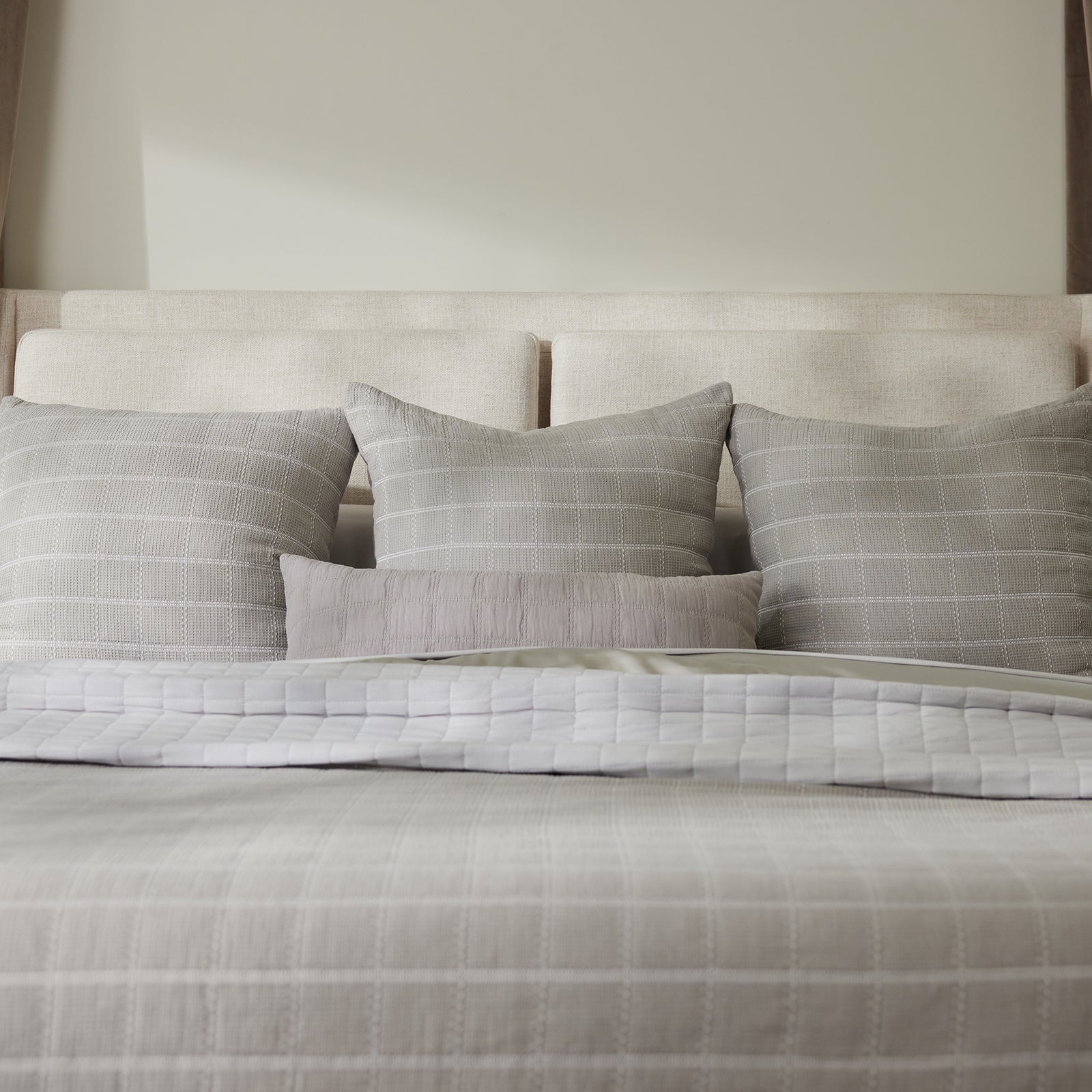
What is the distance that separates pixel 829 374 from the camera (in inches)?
84.7

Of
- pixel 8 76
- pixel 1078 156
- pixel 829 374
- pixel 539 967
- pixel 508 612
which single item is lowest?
pixel 539 967

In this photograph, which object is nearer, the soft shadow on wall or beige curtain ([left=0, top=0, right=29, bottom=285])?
beige curtain ([left=0, top=0, right=29, bottom=285])

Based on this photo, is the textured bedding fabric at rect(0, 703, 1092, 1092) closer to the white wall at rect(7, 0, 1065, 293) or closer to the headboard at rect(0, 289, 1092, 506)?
the headboard at rect(0, 289, 1092, 506)

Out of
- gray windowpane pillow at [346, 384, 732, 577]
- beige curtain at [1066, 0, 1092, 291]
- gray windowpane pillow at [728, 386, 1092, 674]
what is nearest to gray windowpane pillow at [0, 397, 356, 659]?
gray windowpane pillow at [346, 384, 732, 577]

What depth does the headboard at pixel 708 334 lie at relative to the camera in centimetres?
214

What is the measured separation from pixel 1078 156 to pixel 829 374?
872 mm

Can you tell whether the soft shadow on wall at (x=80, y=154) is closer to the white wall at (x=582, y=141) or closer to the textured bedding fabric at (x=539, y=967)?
the white wall at (x=582, y=141)

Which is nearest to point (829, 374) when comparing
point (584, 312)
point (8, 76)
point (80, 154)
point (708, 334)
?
point (708, 334)

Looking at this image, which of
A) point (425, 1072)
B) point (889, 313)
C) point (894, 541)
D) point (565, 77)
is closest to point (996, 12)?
point (889, 313)

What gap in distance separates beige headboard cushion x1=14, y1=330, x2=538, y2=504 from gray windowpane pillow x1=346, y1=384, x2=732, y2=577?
10.4 inches

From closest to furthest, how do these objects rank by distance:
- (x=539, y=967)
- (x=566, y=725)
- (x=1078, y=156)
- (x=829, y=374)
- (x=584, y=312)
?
(x=539, y=967)
(x=566, y=725)
(x=829, y=374)
(x=584, y=312)
(x=1078, y=156)

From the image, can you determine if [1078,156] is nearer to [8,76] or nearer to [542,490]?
[542,490]

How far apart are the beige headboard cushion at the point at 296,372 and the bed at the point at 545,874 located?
0.86 metres

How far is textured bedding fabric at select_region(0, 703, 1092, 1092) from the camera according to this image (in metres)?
0.69
